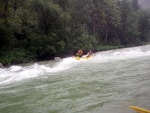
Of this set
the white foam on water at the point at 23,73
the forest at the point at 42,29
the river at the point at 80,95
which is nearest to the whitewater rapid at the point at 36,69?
the white foam on water at the point at 23,73

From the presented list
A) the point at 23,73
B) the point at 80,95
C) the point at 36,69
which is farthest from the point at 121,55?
the point at 80,95

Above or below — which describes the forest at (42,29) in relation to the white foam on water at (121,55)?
above

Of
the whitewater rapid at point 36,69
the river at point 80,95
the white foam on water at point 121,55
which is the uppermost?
the river at point 80,95

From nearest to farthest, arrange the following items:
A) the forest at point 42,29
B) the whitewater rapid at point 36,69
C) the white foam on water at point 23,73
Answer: the white foam on water at point 23,73
the whitewater rapid at point 36,69
the forest at point 42,29

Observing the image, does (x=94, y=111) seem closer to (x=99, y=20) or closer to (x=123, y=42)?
(x=99, y=20)

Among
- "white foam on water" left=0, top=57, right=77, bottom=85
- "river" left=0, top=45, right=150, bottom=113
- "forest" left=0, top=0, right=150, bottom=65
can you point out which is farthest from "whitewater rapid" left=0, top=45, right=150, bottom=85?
"forest" left=0, top=0, right=150, bottom=65

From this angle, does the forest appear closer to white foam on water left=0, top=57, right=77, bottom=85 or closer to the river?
white foam on water left=0, top=57, right=77, bottom=85

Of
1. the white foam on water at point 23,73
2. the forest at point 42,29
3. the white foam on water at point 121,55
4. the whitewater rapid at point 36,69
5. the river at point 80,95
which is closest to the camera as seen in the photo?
the river at point 80,95

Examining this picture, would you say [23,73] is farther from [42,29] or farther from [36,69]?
[42,29]

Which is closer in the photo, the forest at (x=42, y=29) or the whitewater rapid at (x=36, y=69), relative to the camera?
the whitewater rapid at (x=36, y=69)

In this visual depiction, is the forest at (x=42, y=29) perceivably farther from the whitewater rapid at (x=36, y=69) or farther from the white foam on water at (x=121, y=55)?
the white foam on water at (x=121, y=55)

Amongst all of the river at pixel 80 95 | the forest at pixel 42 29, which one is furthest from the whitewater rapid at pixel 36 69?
the forest at pixel 42 29

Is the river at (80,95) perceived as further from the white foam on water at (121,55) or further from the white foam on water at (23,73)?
the white foam on water at (121,55)

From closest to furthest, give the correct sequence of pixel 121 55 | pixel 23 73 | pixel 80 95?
pixel 80 95 → pixel 23 73 → pixel 121 55
